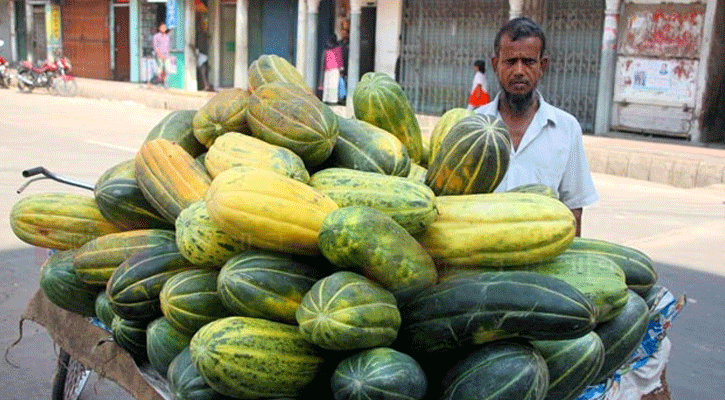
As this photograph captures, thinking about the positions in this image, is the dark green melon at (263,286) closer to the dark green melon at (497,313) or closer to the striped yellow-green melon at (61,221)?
the dark green melon at (497,313)

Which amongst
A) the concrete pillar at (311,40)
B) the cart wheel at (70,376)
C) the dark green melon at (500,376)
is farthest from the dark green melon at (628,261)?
the concrete pillar at (311,40)

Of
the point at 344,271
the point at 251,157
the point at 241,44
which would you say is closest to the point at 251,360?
the point at 344,271

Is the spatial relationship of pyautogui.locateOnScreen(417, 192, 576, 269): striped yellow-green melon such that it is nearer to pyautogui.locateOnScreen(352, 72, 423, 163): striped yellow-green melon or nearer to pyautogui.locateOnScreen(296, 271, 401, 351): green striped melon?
pyautogui.locateOnScreen(296, 271, 401, 351): green striped melon

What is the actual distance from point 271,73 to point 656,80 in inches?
488

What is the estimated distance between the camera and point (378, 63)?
59.9ft

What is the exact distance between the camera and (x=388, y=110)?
264cm

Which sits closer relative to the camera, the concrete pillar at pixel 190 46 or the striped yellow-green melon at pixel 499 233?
the striped yellow-green melon at pixel 499 233

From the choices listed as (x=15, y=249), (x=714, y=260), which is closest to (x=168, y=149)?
(x=15, y=249)

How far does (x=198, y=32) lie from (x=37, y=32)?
1083cm

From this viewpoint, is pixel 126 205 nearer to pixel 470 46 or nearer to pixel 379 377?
pixel 379 377

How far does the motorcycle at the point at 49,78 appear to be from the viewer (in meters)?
23.1

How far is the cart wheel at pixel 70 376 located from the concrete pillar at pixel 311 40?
15609 millimetres

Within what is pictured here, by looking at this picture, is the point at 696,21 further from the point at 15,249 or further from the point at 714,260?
the point at 15,249

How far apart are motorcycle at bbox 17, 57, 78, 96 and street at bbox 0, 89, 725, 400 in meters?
7.18
